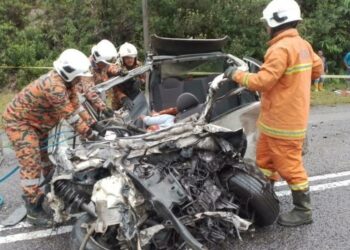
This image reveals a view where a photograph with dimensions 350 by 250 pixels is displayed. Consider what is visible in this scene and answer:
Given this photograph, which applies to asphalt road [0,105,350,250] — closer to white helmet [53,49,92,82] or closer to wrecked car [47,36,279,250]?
wrecked car [47,36,279,250]

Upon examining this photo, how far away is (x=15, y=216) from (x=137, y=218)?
1.74m

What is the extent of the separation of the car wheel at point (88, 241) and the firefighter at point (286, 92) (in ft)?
5.45

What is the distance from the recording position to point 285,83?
4.16 metres

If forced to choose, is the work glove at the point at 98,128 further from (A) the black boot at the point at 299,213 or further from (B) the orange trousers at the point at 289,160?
(A) the black boot at the point at 299,213

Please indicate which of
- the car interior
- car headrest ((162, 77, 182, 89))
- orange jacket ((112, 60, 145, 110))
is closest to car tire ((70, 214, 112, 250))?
the car interior

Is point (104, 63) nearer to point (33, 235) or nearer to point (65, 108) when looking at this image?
point (65, 108)

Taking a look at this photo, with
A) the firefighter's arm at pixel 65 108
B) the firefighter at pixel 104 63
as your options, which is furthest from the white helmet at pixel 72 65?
the firefighter at pixel 104 63

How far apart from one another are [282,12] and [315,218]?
6.24 ft

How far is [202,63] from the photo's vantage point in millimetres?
5910

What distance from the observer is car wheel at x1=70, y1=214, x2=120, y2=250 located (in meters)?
3.49

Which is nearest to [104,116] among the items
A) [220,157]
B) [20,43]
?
[220,157]

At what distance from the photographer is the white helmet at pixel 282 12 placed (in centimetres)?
410

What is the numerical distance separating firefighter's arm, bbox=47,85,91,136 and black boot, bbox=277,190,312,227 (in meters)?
1.99

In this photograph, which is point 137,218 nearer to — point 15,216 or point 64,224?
point 64,224
